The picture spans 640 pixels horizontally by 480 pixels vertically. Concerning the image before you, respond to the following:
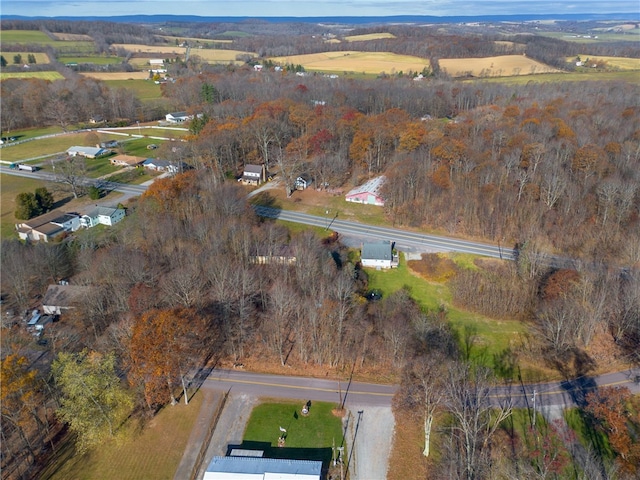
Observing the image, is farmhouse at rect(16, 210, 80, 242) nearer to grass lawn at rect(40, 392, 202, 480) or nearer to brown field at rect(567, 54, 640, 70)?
grass lawn at rect(40, 392, 202, 480)

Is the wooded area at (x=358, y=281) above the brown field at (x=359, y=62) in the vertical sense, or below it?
below

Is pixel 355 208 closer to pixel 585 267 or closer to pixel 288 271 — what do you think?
pixel 288 271

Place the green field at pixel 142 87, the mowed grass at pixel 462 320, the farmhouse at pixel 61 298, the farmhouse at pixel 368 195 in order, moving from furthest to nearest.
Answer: the green field at pixel 142 87
the farmhouse at pixel 368 195
the farmhouse at pixel 61 298
the mowed grass at pixel 462 320

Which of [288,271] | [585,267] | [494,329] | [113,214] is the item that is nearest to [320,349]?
[288,271]


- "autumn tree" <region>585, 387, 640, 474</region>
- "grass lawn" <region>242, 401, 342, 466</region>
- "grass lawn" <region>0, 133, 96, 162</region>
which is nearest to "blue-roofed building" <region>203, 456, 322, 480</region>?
"grass lawn" <region>242, 401, 342, 466</region>

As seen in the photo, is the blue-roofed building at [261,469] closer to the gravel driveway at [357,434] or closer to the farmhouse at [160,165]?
the gravel driveway at [357,434]

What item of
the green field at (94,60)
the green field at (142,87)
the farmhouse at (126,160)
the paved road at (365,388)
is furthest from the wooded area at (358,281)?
the green field at (94,60)
